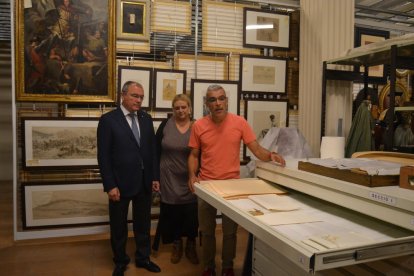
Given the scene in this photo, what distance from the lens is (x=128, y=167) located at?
8.00 feet

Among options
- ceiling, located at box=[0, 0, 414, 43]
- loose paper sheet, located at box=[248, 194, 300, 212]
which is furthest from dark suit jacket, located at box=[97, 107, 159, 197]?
ceiling, located at box=[0, 0, 414, 43]

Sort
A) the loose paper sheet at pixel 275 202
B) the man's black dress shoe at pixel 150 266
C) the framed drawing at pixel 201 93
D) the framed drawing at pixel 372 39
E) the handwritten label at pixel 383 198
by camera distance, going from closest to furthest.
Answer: the handwritten label at pixel 383 198 < the loose paper sheet at pixel 275 202 < the man's black dress shoe at pixel 150 266 < the framed drawing at pixel 201 93 < the framed drawing at pixel 372 39

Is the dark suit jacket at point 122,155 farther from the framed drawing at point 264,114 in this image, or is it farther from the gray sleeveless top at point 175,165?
the framed drawing at point 264,114

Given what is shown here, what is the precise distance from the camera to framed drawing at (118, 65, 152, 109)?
3236 mm

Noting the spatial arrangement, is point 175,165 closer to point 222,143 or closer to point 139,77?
point 222,143

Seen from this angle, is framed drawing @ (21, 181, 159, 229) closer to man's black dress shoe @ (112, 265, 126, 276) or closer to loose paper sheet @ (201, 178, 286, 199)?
man's black dress shoe @ (112, 265, 126, 276)

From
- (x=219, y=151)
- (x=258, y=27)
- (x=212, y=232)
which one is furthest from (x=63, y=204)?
(x=258, y=27)

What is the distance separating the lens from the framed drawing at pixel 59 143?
3.08 metres

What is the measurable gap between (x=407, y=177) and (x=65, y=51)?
289 cm

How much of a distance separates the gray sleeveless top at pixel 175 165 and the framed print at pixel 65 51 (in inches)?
34.2

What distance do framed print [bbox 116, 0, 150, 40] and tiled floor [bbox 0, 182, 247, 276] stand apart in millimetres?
1922

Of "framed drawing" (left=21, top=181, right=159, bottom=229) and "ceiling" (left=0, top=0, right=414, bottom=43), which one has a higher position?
"ceiling" (left=0, top=0, right=414, bottom=43)

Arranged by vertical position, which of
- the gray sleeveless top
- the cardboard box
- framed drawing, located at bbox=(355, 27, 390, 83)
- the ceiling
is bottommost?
the gray sleeveless top

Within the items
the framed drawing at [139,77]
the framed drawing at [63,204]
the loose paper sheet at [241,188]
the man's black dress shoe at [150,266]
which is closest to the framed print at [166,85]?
the framed drawing at [139,77]
